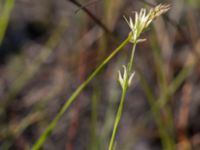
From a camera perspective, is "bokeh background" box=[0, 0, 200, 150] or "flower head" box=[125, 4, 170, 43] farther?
"bokeh background" box=[0, 0, 200, 150]

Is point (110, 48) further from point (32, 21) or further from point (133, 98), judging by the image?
point (32, 21)

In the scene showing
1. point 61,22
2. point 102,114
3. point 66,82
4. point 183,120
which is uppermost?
point 61,22

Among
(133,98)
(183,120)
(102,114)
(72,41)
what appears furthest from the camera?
(72,41)

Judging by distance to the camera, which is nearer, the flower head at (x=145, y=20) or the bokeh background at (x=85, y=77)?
the flower head at (x=145, y=20)

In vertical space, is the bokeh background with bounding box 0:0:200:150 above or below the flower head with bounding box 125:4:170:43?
below

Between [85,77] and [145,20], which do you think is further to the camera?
[85,77]

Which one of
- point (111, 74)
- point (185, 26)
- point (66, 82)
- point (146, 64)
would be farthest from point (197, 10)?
point (66, 82)

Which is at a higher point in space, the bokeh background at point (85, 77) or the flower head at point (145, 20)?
the flower head at point (145, 20)

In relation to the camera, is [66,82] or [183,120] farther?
[66,82]
